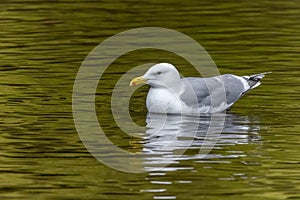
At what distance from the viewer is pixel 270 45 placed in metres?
18.0

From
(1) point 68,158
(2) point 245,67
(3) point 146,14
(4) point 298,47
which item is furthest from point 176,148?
(3) point 146,14

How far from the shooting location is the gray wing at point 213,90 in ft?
44.7

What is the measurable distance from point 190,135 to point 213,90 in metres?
1.61

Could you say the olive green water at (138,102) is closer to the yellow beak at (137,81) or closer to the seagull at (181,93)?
the seagull at (181,93)

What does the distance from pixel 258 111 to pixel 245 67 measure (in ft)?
8.77

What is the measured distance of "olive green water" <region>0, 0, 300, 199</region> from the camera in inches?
401

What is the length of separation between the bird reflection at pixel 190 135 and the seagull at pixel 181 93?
110 millimetres

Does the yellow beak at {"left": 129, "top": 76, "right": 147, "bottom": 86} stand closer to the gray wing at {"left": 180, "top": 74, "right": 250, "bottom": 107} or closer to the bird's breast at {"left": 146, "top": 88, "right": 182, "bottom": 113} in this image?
the bird's breast at {"left": 146, "top": 88, "right": 182, "bottom": 113}

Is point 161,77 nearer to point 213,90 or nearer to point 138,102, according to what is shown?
point 213,90

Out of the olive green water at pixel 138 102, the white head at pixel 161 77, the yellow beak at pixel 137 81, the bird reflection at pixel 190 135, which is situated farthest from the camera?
the white head at pixel 161 77

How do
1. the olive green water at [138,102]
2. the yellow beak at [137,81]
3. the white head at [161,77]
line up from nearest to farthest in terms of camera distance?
the olive green water at [138,102]
the yellow beak at [137,81]
the white head at [161,77]

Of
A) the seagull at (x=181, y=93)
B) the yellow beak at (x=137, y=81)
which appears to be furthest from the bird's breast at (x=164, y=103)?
the yellow beak at (x=137, y=81)

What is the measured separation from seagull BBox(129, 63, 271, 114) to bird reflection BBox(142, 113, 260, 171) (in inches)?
4.3

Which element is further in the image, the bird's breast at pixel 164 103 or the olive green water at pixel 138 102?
the bird's breast at pixel 164 103
